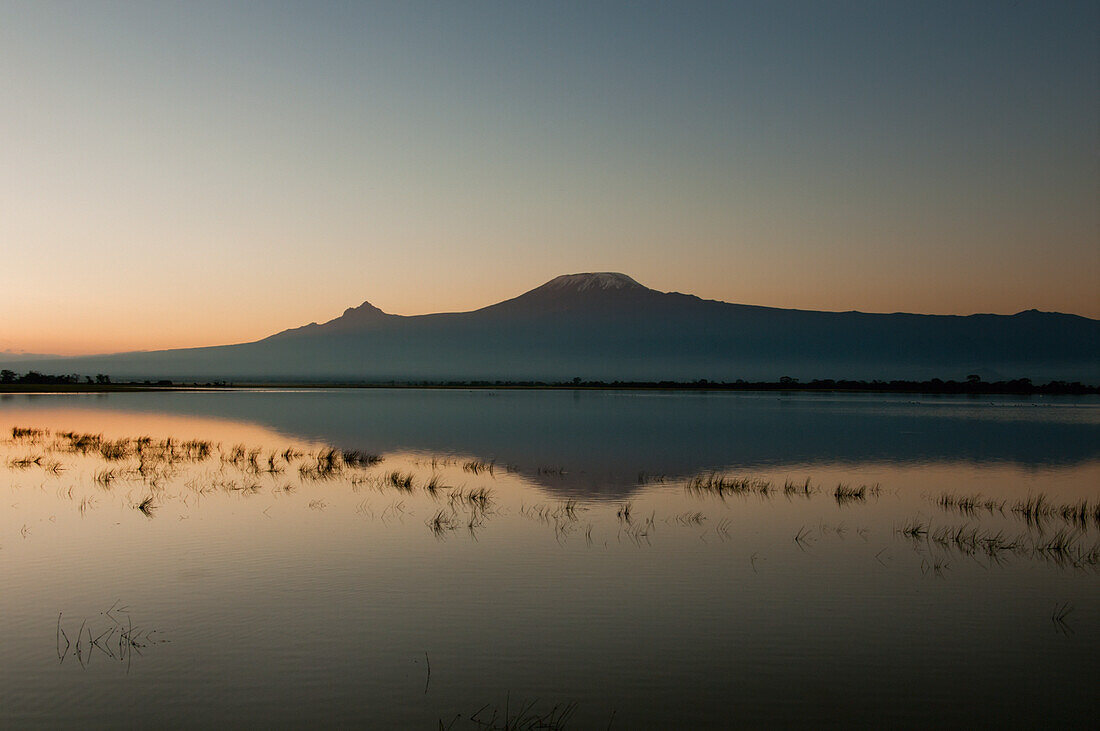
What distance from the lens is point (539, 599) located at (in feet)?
39.4

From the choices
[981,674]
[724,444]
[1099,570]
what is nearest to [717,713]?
[981,674]

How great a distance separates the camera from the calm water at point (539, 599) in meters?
8.38

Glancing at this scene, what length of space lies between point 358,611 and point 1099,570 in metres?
13.2

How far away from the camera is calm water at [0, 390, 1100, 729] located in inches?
330

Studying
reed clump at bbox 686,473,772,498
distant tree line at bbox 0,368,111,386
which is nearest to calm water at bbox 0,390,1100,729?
reed clump at bbox 686,473,772,498

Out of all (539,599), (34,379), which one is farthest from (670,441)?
(34,379)

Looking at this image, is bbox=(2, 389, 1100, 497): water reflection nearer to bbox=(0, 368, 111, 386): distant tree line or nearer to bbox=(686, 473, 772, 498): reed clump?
bbox=(686, 473, 772, 498): reed clump

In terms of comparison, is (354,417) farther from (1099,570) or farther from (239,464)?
(1099,570)

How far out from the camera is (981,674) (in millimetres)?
9266

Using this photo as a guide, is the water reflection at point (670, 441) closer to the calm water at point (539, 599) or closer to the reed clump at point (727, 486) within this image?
the reed clump at point (727, 486)

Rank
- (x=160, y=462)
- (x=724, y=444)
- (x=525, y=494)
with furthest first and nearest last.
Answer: (x=724, y=444) → (x=160, y=462) → (x=525, y=494)

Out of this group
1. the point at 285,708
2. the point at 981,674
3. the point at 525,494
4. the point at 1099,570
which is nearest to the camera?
the point at 285,708

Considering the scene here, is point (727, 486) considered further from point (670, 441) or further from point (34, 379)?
point (34, 379)

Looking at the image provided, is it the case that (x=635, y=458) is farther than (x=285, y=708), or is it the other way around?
(x=635, y=458)
